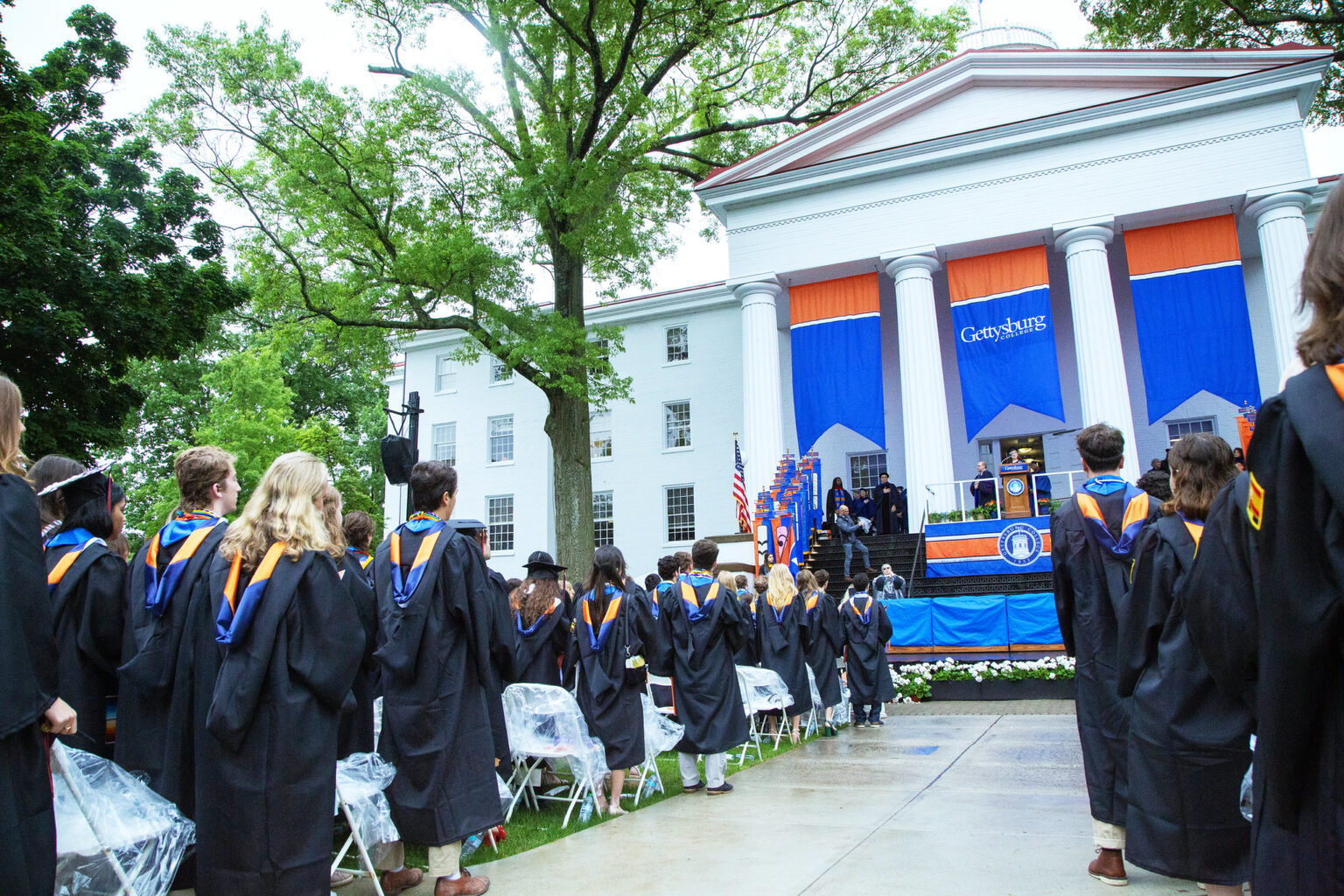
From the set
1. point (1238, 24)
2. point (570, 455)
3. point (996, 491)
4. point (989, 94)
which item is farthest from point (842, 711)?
point (1238, 24)

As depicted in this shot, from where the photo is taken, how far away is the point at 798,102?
81.5 feet

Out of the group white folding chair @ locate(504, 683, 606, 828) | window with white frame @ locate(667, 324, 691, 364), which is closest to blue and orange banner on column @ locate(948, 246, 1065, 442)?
window with white frame @ locate(667, 324, 691, 364)

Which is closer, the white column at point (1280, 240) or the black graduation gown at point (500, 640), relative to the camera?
the black graduation gown at point (500, 640)

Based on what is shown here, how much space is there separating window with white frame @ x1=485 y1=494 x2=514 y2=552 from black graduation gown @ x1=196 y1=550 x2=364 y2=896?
1158 inches

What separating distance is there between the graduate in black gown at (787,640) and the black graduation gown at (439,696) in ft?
20.9

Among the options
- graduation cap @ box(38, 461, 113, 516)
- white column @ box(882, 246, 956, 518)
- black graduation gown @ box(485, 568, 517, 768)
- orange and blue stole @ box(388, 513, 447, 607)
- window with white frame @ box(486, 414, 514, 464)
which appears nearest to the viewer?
graduation cap @ box(38, 461, 113, 516)

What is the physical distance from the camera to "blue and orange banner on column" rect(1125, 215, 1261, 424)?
20062 mm

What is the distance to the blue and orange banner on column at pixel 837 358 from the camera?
2300cm

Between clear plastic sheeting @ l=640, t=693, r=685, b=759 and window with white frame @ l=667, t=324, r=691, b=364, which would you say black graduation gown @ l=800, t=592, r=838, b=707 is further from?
window with white frame @ l=667, t=324, r=691, b=364

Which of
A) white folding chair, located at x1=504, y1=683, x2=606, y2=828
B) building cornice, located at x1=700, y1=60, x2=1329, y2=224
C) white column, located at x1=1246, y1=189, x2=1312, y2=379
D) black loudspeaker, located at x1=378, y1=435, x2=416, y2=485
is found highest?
building cornice, located at x1=700, y1=60, x2=1329, y2=224

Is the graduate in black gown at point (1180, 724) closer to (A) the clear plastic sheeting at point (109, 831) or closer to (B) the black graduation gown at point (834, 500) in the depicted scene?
(A) the clear plastic sheeting at point (109, 831)

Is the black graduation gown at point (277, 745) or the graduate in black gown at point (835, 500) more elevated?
the graduate in black gown at point (835, 500)

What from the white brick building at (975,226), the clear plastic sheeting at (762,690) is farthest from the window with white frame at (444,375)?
the clear plastic sheeting at (762,690)

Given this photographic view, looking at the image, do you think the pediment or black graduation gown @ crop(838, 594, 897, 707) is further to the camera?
the pediment
